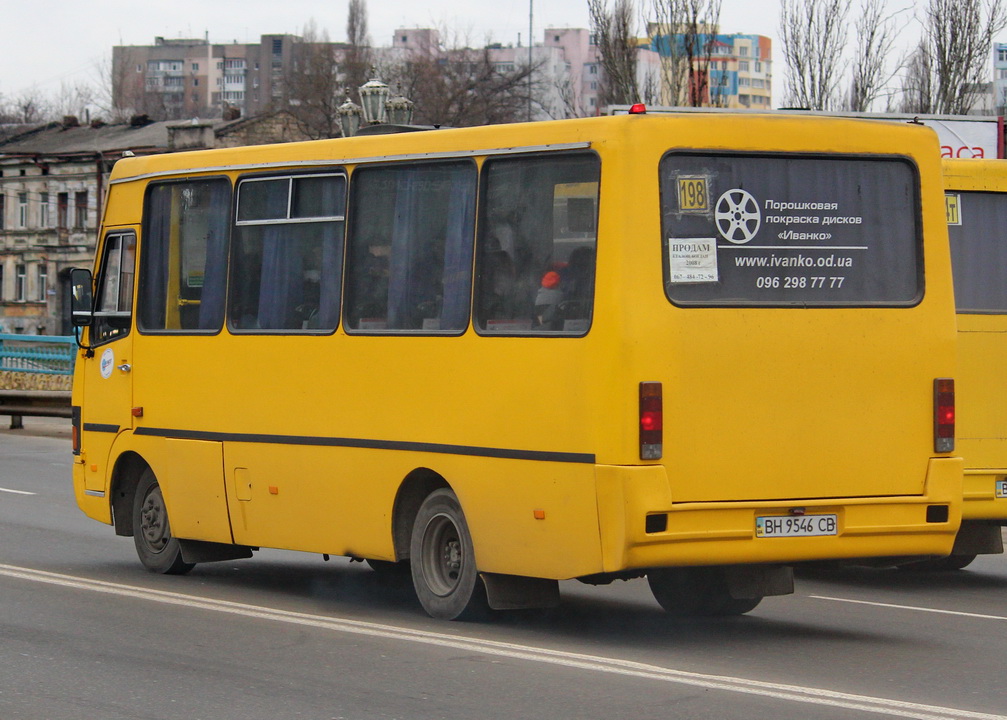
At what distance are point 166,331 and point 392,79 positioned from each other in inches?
2349

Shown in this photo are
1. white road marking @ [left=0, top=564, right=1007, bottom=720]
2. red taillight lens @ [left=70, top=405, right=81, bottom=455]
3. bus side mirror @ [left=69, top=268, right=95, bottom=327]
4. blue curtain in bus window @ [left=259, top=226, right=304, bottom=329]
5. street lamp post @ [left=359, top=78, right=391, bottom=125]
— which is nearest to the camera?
white road marking @ [left=0, top=564, right=1007, bottom=720]

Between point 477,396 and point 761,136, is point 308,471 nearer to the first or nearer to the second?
point 477,396

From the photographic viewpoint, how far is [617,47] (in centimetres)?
4497

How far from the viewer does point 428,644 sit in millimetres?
8391

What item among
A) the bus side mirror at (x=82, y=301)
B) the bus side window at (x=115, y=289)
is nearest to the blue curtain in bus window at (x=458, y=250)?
the bus side window at (x=115, y=289)

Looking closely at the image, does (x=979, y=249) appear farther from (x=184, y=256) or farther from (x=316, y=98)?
(x=316, y=98)

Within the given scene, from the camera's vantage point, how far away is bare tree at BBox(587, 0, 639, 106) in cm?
4459

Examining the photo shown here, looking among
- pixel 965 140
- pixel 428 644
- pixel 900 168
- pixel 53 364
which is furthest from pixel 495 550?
pixel 53 364

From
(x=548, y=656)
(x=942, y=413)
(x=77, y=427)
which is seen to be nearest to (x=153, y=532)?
(x=77, y=427)

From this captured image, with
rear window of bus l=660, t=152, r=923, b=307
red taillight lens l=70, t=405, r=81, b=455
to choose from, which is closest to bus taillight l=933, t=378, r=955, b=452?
rear window of bus l=660, t=152, r=923, b=307

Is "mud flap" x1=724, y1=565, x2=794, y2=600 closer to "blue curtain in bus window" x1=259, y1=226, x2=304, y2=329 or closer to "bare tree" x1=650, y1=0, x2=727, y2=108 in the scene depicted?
"blue curtain in bus window" x1=259, y1=226, x2=304, y2=329

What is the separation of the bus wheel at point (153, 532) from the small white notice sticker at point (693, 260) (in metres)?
4.77

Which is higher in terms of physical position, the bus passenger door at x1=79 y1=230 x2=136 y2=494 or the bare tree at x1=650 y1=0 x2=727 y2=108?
the bare tree at x1=650 y1=0 x2=727 y2=108

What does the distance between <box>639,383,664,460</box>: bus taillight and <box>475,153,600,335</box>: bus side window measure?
18.2 inches
